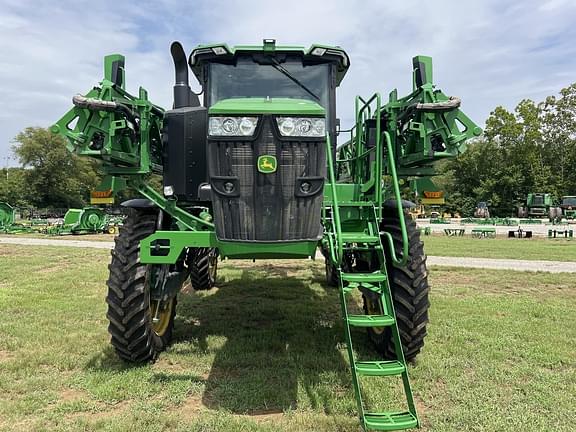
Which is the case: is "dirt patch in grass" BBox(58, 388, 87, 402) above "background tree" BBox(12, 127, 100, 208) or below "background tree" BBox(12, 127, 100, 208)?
below

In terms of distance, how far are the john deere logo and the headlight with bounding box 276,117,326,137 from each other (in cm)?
20

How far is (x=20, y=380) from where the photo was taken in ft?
13.4

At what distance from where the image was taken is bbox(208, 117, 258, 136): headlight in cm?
345

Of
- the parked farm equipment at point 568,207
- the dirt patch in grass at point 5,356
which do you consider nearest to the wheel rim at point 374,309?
the dirt patch in grass at point 5,356

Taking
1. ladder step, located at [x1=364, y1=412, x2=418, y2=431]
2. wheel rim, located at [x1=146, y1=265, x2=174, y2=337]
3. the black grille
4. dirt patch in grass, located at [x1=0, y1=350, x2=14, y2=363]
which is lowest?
ladder step, located at [x1=364, y1=412, x2=418, y2=431]

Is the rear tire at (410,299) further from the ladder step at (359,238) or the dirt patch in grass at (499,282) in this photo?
the dirt patch in grass at (499,282)

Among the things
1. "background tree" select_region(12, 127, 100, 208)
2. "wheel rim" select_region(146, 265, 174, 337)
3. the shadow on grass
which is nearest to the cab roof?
"wheel rim" select_region(146, 265, 174, 337)

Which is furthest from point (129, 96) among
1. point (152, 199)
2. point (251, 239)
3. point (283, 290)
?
point (283, 290)

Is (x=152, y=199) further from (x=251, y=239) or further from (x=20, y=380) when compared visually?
(x=20, y=380)

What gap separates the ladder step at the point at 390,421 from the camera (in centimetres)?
287

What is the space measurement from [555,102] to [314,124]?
55501mm

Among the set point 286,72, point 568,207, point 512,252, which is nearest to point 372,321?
point 286,72

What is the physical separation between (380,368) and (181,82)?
3533 mm

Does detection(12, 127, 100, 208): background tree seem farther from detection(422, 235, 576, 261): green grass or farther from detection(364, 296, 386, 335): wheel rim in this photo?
detection(364, 296, 386, 335): wheel rim
